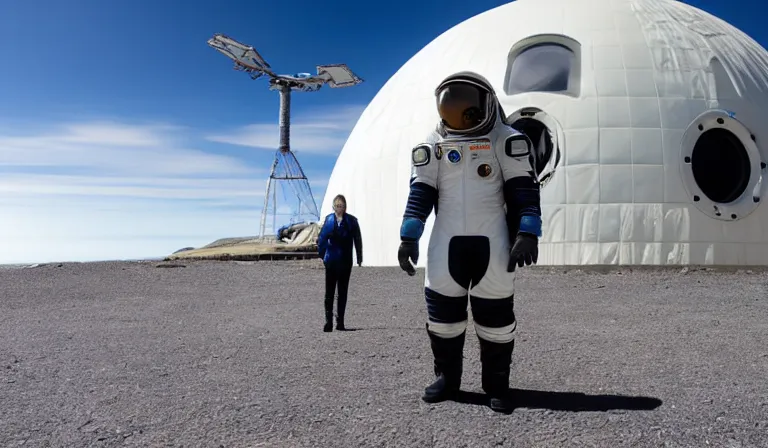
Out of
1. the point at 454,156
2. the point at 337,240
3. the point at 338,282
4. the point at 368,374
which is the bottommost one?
the point at 368,374

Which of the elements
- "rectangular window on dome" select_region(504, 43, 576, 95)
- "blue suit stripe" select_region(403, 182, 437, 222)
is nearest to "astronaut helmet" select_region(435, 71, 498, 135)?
"blue suit stripe" select_region(403, 182, 437, 222)

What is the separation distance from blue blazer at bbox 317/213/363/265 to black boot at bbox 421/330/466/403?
3176 mm

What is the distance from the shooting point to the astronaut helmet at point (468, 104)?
3898 mm

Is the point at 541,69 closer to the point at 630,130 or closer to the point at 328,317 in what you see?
the point at 630,130

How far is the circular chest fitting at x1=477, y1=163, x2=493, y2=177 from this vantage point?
151 inches

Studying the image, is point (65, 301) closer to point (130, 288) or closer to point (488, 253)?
point (130, 288)

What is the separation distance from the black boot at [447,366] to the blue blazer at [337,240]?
3176 millimetres

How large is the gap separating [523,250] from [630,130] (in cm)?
950

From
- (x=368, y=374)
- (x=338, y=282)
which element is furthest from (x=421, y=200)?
(x=338, y=282)

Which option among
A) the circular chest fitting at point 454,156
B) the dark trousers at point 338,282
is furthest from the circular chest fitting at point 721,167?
the circular chest fitting at point 454,156

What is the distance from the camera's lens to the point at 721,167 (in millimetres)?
11875

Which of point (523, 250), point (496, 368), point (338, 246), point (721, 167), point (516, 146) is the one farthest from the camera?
point (721, 167)

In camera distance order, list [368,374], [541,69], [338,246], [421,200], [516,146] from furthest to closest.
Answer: [541,69] < [338,246] < [368,374] < [421,200] < [516,146]

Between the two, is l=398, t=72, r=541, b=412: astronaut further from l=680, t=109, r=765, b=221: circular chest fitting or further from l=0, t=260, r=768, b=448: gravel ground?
l=680, t=109, r=765, b=221: circular chest fitting
